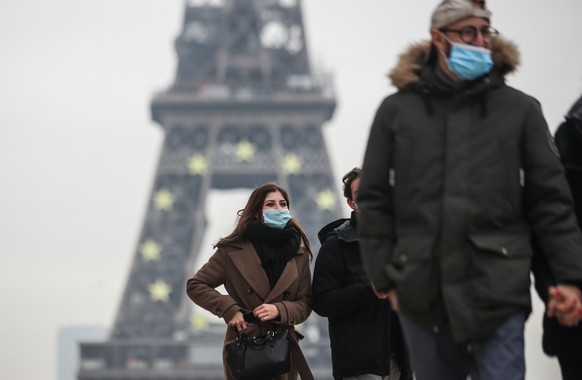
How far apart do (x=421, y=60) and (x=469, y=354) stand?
4.04ft

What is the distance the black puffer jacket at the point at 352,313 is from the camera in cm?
741

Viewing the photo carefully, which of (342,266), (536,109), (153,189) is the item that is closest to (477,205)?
(536,109)

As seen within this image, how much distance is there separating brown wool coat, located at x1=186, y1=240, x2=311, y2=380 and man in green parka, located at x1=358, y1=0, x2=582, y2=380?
2.20 m

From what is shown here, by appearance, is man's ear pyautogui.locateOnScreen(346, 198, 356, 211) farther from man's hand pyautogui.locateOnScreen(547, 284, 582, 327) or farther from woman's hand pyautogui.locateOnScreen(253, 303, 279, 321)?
man's hand pyautogui.locateOnScreen(547, 284, 582, 327)

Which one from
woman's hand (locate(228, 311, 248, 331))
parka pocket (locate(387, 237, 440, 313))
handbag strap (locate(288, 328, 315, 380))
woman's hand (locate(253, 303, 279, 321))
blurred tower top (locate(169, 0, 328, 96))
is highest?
blurred tower top (locate(169, 0, 328, 96))

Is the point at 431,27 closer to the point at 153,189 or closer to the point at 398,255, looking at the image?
the point at 398,255

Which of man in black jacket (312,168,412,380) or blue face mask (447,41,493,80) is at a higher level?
blue face mask (447,41,493,80)

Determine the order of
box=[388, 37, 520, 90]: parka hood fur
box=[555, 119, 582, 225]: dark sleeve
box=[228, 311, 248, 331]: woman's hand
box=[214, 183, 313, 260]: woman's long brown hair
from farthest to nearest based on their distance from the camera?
box=[214, 183, 313, 260]: woman's long brown hair < box=[228, 311, 248, 331]: woman's hand < box=[555, 119, 582, 225]: dark sleeve < box=[388, 37, 520, 90]: parka hood fur

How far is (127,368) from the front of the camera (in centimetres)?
5497

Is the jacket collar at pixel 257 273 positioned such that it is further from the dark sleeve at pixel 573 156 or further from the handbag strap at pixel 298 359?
the dark sleeve at pixel 573 156

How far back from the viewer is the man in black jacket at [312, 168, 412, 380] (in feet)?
24.3

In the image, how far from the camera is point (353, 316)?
7523 millimetres

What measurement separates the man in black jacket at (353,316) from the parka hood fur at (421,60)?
1996mm

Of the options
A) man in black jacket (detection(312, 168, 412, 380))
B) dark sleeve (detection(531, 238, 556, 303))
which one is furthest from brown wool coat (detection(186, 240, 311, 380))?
dark sleeve (detection(531, 238, 556, 303))
